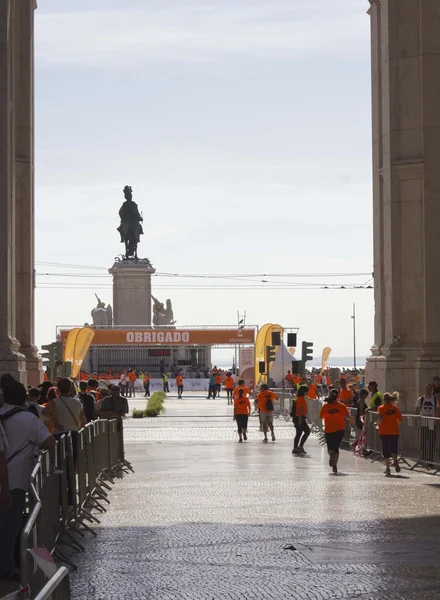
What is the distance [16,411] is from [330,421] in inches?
539

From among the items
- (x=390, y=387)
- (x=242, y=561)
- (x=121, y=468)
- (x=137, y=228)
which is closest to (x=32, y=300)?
(x=390, y=387)

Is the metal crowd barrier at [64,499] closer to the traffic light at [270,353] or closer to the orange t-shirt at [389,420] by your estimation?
the orange t-shirt at [389,420]

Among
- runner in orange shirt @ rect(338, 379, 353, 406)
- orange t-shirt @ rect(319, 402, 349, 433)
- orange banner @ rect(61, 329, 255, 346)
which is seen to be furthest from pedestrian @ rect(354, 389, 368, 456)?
orange banner @ rect(61, 329, 255, 346)

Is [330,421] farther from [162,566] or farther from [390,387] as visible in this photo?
[162,566]

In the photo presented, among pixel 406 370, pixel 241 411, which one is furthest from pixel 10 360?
pixel 406 370

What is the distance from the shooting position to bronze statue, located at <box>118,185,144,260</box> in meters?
102

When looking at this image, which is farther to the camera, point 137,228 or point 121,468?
point 137,228

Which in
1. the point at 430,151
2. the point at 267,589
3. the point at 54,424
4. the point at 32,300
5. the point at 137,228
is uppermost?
the point at 137,228

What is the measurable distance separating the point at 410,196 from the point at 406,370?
→ 414 cm

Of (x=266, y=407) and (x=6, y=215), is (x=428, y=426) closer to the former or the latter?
(x=6, y=215)

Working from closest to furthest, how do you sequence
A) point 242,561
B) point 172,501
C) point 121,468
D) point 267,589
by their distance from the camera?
point 267,589 < point 242,561 < point 172,501 < point 121,468

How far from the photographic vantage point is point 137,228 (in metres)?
103

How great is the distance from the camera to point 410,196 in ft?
107

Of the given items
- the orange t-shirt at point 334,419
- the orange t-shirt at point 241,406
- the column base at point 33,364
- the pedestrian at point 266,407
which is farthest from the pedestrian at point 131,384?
the orange t-shirt at point 334,419
